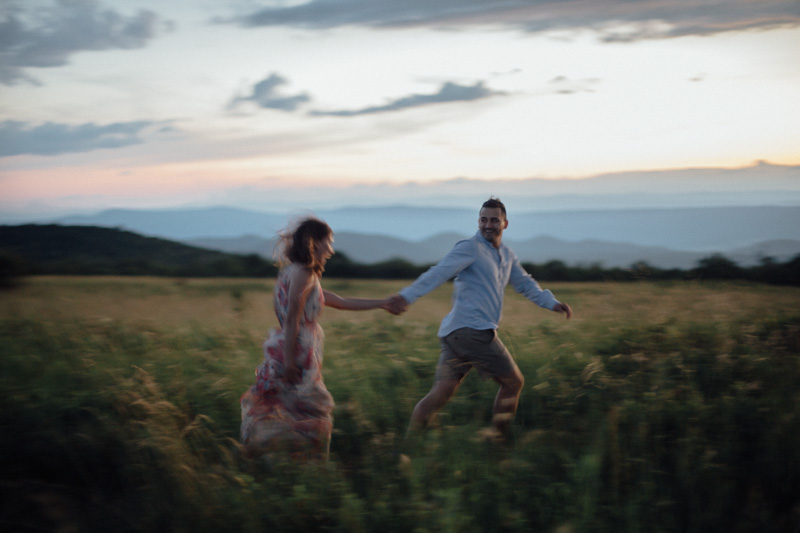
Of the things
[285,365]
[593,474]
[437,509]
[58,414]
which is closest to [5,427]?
[58,414]

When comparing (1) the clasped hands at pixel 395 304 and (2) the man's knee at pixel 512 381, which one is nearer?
(2) the man's knee at pixel 512 381

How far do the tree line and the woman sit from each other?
19.7 ft

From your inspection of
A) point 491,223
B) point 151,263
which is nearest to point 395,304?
point 491,223

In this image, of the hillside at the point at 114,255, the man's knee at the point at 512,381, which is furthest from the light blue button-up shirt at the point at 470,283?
the hillside at the point at 114,255

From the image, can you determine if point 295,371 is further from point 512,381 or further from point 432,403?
point 512,381

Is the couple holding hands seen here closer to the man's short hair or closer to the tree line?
the man's short hair

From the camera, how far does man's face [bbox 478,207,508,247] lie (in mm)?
4789

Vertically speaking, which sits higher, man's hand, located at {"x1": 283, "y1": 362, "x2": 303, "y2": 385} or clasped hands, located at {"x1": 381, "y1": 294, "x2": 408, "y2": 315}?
clasped hands, located at {"x1": 381, "y1": 294, "x2": 408, "y2": 315}

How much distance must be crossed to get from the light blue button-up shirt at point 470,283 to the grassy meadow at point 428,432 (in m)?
0.80

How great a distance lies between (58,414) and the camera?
4.44 metres

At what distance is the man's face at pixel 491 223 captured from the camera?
15.7 ft

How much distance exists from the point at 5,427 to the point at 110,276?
21.5 ft

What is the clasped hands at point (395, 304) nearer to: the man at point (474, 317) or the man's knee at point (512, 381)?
the man at point (474, 317)

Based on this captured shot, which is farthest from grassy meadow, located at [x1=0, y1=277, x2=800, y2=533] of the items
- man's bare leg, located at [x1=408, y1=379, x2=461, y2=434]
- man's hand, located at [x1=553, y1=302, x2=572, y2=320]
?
man's hand, located at [x1=553, y1=302, x2=572, y2=320]
